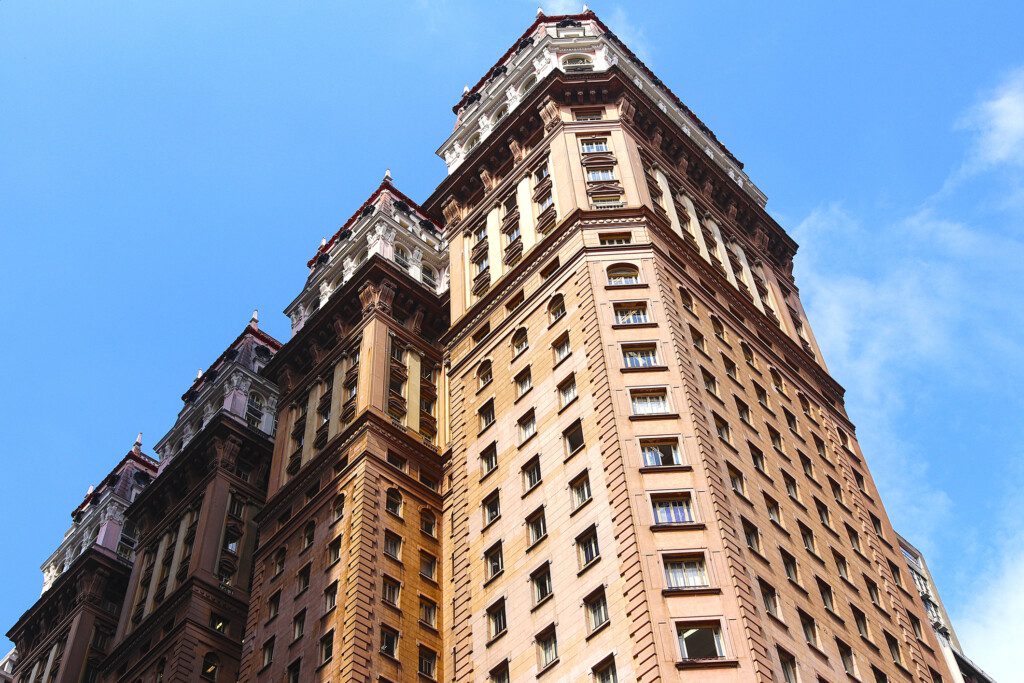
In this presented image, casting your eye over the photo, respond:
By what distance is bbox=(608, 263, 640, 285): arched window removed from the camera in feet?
226

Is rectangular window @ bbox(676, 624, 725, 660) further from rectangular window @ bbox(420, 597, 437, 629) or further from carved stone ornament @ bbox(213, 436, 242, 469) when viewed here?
carved stone ornament @ bbox(213, 436, 242, 469)

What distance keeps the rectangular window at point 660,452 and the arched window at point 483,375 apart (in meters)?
16.9

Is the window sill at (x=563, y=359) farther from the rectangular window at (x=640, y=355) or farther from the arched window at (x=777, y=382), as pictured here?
the arched window at (x=777, y=382)

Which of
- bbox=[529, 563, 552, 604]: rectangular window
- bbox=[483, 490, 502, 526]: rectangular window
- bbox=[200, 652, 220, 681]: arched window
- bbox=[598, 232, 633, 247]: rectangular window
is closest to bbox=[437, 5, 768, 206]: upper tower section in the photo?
bbox=[598, 232, 633, 247]: rectangular window

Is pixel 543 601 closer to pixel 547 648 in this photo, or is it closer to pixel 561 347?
pixel 547 648

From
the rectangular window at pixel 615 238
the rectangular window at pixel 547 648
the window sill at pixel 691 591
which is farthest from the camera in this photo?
the rectangular window at pixel 615 238

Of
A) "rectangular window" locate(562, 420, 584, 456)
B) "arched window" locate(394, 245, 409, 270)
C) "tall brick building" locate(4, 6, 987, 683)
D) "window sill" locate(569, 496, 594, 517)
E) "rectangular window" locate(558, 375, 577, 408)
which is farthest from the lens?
"arched window" locate(394, 245, 409, 270)

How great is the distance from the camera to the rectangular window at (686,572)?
4975cm

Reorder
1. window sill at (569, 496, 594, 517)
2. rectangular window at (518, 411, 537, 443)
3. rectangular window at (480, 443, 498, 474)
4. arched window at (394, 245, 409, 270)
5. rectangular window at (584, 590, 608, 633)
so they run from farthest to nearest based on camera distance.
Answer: arched window at (394, 245, 409, 270) → rectangular window at (480, 443, 498, 474) → rectangular window at (518, 411, 537, 443) → window sill at (569, 496, 594, 517) → rectangular window at (584, 590, 608, 633)

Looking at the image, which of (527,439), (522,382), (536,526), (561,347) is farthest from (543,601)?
(561,347)

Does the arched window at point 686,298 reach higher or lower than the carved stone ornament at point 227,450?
lower

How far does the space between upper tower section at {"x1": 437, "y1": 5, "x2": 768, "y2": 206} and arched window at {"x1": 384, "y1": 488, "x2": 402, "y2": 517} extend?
2905 centimetres

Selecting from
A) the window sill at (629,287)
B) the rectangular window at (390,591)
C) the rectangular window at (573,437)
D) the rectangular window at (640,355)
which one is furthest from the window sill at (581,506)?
the rectangular window at (390,591)

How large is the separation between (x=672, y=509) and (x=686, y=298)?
799 inches
